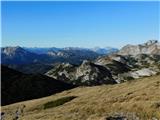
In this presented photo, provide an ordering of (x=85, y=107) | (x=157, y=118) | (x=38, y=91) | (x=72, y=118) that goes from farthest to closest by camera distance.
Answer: (x=38, y=91), (x=85, y=107), (x=72, y=118), (x=157, y=118)

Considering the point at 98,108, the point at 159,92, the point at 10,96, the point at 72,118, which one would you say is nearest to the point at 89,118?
the point at 72,118

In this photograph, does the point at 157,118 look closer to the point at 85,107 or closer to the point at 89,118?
the point at 89,118

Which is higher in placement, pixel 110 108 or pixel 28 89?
pixel 110 108

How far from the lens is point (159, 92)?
5184 cm

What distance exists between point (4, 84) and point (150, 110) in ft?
549

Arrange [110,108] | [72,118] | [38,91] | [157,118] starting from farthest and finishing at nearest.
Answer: [38,91], [110,108], [72,118], [157,118]

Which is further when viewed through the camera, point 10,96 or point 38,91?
point 38,91

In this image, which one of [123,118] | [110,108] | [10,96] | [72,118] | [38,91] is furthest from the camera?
[38,91]

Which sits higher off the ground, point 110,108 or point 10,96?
point 110,108

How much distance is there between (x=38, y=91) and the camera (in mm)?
193500

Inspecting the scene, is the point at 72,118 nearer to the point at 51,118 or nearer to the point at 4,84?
the point at 51,118

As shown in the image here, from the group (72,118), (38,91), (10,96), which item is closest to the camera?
(72,118)

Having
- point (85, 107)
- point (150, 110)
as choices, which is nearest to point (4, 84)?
point (85, 107)

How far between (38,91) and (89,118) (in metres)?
154
